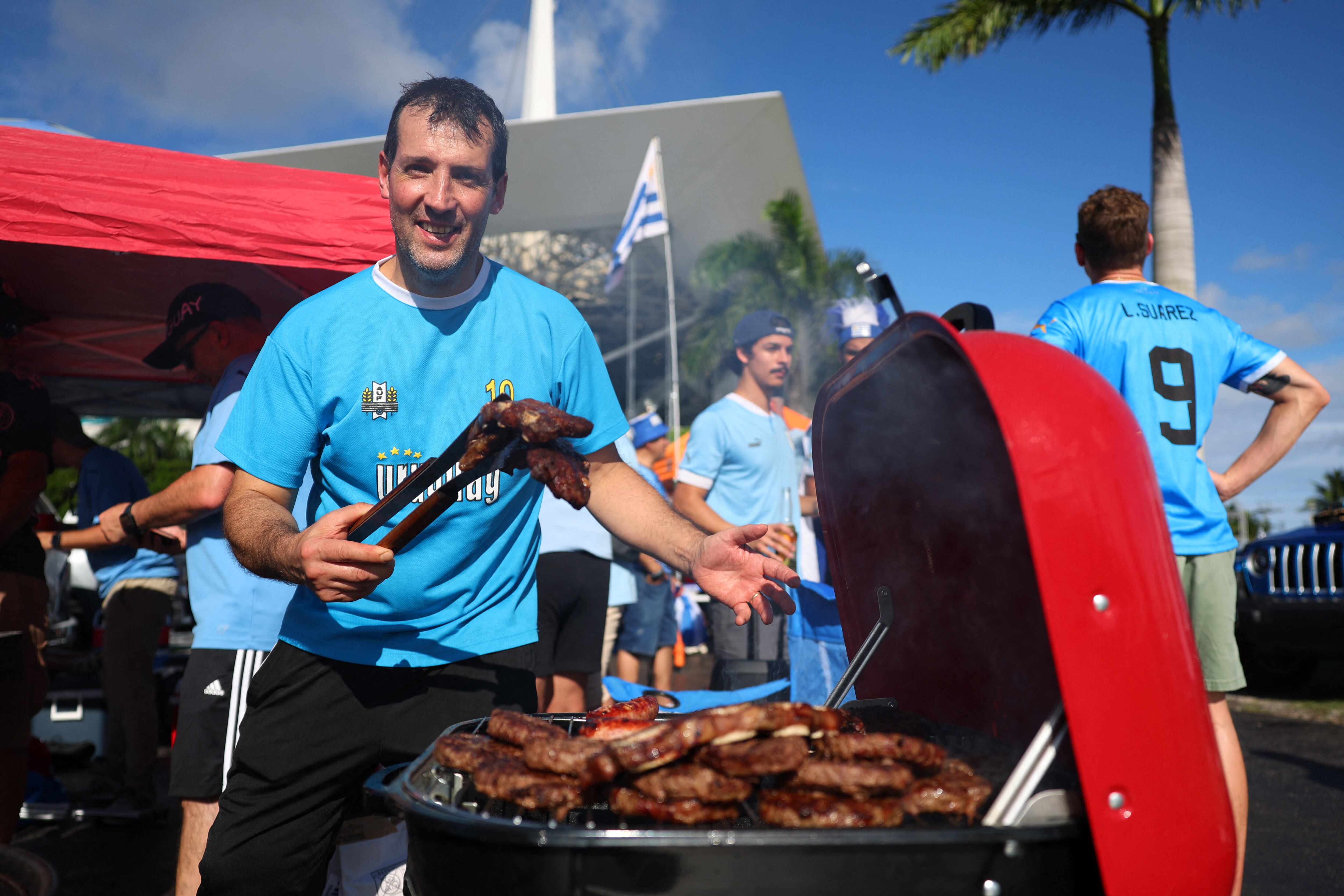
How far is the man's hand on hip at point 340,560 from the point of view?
152 centimetres

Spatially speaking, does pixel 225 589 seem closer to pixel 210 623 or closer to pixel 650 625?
pixel 210 623

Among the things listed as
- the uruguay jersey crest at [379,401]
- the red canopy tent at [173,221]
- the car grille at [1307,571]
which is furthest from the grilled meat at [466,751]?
the car grille at [1307,571]

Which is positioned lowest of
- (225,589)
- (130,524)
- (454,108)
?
(225,589)

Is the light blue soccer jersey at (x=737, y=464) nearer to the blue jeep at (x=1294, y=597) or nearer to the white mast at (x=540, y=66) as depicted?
the blue jeep at (x=1294, y=597)

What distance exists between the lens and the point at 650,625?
21.9 ft

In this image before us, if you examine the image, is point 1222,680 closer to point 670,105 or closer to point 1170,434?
point 1170,434

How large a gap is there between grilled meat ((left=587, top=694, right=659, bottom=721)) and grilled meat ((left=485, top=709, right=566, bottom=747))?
0.45ft

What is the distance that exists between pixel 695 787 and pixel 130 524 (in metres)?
2.95

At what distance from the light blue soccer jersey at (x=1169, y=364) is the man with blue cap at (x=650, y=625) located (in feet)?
10.4

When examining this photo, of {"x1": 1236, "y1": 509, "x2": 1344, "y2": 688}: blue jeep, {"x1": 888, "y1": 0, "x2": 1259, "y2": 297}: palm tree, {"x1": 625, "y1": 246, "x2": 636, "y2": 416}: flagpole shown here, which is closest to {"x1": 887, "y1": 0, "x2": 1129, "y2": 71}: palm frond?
{"x1": 888, "y1": 0, "x2": 1259, "y2": 297}: palm tree

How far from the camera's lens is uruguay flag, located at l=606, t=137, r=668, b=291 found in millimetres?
16859

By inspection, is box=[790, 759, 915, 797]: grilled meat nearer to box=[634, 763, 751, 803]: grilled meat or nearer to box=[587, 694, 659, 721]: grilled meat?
box=[634, 763, 751, 803]: grilled meat

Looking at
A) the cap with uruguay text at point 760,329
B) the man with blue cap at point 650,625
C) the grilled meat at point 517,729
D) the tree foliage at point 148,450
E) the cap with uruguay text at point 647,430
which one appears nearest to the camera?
the grilled meat at point 517,729

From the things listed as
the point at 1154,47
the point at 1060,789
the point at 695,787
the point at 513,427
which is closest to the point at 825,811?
the point at 695,787
